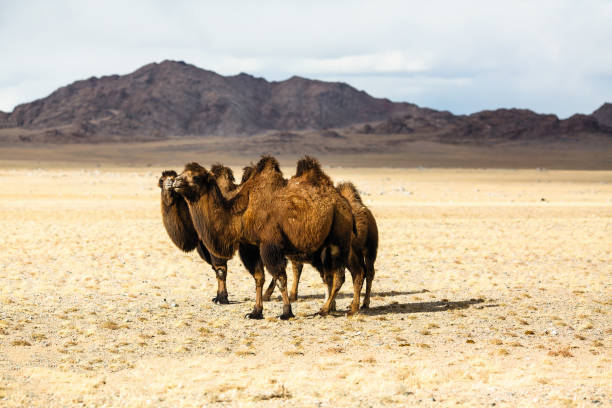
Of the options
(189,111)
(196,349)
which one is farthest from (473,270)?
(189,111)

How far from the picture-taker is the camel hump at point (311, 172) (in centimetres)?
987

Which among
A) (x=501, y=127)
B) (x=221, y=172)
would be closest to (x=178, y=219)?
(x=221, y=172)

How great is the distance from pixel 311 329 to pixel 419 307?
2232 millimetres

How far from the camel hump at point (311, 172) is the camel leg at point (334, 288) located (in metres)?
1.12

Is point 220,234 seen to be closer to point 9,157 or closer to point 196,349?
point 196,349

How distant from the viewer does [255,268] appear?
9961mm

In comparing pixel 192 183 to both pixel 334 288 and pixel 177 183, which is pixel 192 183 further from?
pixel 334 288

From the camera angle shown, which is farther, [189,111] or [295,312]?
[189,111]

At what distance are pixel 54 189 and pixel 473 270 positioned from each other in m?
29.9

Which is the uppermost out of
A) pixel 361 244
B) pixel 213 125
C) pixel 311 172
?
pixel 213 125

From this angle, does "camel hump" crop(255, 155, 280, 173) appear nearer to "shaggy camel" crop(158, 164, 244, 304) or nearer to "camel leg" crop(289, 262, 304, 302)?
"shaggy camel" crop(158, 164, 244, 304)

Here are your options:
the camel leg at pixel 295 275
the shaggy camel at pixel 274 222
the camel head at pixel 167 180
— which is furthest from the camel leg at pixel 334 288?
the camel head at pixel 167 180

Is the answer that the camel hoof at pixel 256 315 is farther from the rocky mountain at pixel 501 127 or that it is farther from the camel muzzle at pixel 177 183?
the rocky mountain at pixel 501 127

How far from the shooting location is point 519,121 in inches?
5679
